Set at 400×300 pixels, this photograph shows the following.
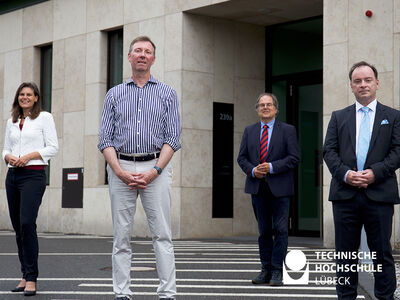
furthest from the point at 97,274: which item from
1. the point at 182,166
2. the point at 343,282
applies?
the point at 182,166

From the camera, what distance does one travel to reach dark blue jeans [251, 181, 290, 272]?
777 cm

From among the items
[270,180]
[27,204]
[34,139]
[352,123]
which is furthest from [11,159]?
[352,123]

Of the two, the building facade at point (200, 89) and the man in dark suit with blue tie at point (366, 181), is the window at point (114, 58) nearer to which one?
the building facade at point (200, 89)

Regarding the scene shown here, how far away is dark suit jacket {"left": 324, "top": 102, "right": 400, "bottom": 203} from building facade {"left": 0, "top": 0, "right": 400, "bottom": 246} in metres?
9.19

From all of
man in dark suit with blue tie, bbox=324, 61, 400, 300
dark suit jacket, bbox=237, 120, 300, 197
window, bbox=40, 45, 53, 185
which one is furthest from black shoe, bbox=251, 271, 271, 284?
window, bbox=40, 45, 53, 185

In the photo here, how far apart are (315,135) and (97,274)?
7930 millimetres

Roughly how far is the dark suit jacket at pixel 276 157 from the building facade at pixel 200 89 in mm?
6779

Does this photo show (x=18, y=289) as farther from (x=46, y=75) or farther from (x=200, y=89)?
(x=46, y=75)

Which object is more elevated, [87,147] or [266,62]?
[266,62]

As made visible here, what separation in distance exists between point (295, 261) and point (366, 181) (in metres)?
3.74

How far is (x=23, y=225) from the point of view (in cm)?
711

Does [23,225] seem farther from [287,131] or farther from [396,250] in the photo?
[396,250]

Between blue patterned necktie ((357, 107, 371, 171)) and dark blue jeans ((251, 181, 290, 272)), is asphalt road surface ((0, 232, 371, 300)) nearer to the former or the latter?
dark blue jeans ((251, 181, 290, 272))

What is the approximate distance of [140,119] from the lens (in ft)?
18.9
